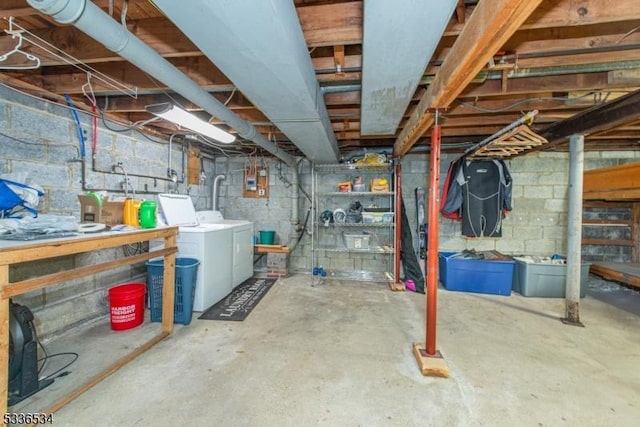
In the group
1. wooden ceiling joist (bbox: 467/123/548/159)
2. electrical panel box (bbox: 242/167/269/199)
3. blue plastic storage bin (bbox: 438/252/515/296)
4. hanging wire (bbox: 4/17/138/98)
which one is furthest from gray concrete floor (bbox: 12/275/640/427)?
electrical panel box (bbox: 242/167/269/199)

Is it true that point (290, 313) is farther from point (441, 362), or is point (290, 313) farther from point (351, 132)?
point (351, 132)

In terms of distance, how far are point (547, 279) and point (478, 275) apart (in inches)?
31.7

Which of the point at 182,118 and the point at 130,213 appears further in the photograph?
the point at 130,213

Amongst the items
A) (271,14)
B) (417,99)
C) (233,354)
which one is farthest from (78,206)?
(417,99)

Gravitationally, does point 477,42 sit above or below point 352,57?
below

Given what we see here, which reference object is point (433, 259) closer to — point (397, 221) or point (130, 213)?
point (397, 221)

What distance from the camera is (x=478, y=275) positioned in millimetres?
3588

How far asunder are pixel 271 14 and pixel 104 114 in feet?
8.42

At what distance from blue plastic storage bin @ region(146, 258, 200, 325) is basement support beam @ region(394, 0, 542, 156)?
8.66 ft

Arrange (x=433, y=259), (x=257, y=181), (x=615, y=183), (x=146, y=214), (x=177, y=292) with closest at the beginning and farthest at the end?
(x=433, y=259), (x=146, y=214), (x=177, y=292), (x=615, y=183), (x=257, y=181)

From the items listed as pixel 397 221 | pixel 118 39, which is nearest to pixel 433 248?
pixel 397 221

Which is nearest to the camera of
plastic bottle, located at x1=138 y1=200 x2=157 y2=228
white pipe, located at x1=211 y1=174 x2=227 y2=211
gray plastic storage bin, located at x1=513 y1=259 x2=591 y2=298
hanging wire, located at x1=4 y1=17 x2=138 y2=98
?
hanging wire, located at x1=4 y1=17 x2=138 y2=98

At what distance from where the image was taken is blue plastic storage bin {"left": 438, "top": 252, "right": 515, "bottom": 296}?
3.49 m

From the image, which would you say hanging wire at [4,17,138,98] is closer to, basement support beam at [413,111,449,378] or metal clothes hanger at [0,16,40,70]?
metal clothes hanger at [0,16,40,70]
